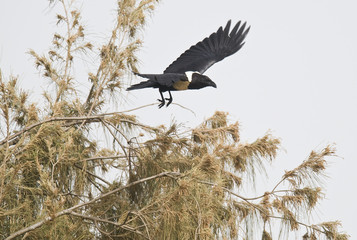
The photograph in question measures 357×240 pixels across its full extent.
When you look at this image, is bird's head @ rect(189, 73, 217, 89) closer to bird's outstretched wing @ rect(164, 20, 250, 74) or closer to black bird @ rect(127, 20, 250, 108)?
black bird @ rect(127, 20, 250, 108)

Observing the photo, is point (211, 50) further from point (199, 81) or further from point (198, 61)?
point (199, 81)

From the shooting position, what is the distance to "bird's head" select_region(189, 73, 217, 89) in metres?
5.64

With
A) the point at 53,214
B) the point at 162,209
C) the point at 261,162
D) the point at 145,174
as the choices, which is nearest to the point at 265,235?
the point at 261,162

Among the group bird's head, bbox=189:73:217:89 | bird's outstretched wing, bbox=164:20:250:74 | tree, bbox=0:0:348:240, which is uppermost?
bird's outstretched wing, bbox=164:20:250:74

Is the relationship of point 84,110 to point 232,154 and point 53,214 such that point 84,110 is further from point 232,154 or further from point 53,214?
point 53,214

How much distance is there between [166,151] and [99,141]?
138cm

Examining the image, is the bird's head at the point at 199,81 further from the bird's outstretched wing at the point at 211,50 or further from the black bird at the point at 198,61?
the bird's outstretched wing at the point at 211,50

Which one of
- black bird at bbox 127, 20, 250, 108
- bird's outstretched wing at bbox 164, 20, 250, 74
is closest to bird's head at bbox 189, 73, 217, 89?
black bird at bbox 127, 20, 250, 108

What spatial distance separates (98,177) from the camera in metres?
5.00

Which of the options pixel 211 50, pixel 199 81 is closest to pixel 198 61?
pixel 211 50

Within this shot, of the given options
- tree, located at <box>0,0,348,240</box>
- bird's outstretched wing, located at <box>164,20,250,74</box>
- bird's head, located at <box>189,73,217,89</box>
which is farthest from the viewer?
bird's outstretched wing, located at <box>164,20,250,74</box>

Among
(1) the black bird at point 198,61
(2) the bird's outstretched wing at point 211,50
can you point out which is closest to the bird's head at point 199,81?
(1) the black bird at point 198,61

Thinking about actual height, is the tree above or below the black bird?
below

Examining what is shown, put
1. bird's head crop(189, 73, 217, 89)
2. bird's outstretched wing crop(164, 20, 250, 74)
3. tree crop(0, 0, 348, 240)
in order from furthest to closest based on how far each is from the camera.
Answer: bird's outstretched wing crop(164, 20, 250, 74)
bird's head crop(189, 73, 217, 89)
tree crop(0, 0, 348, 240)
